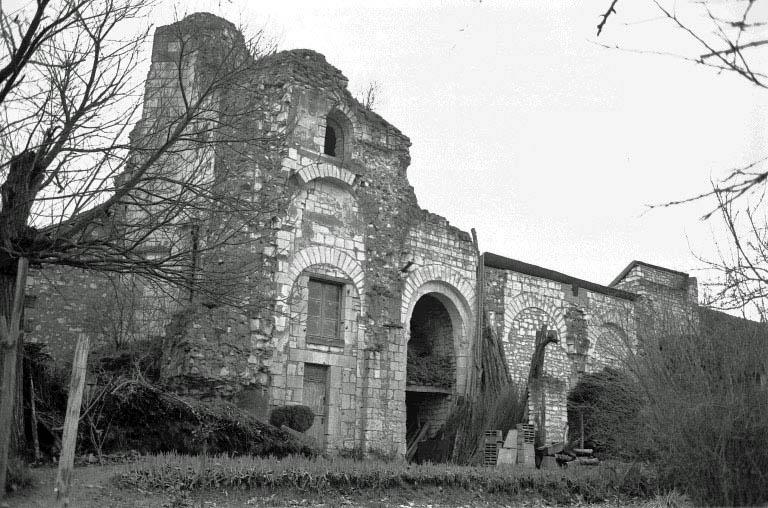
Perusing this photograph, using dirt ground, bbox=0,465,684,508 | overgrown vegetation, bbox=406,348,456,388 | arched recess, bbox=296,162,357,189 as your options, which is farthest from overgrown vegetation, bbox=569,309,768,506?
arched recess, bbox=296,162,357,189

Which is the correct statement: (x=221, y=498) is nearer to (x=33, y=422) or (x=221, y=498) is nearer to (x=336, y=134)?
(x=33, y=422)

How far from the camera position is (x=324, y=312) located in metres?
17.1

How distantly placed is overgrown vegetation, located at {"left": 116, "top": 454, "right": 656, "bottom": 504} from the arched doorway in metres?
4.73

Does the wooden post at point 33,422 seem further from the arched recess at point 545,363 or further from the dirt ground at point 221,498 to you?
the arched recess at point 545,363

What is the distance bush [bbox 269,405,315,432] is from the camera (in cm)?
1481

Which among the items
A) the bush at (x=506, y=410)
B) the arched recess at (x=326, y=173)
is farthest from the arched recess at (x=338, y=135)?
the bush at (x=506, y=410)

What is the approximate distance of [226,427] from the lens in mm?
13305

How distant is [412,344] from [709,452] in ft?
37.7

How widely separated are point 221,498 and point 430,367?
9.80m

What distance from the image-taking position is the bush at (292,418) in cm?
1481

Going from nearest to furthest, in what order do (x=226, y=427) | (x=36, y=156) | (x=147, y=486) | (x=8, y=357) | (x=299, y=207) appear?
(x=8, y=357), (x=36, y=156), (x=147, y=486), (x=226, y=427), (x=299, y=207)

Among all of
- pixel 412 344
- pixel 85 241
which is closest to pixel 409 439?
pixel 412 344

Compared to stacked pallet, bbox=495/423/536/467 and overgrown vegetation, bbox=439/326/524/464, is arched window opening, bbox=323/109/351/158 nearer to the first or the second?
overgrown vegetation, bbox=439/326/524/464

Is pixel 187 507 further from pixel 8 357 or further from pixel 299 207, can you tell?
pixel 299 207
